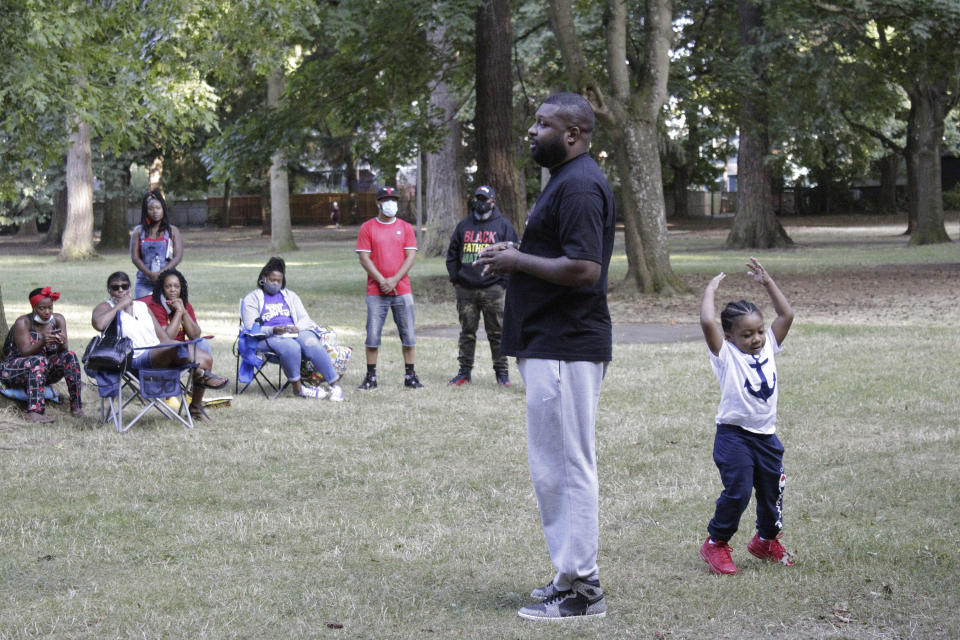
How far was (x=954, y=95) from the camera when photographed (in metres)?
33.3

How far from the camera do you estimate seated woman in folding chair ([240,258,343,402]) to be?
1056cm

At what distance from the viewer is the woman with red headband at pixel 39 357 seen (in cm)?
941

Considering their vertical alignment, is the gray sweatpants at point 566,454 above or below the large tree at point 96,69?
below

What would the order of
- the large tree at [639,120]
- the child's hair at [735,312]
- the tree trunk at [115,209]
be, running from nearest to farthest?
1. the child's hair at [735,312]
2. the large tree at [639,120]
3. the tree trunk at [115,209]

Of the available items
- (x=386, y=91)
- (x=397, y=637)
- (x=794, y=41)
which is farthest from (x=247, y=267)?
(x=397, y=637)

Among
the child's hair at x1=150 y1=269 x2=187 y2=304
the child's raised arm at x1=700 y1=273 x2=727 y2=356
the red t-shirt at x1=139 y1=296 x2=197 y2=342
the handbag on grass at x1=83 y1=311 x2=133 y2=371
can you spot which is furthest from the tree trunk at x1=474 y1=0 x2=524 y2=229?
the child's raised arm at x1=700 y1=273 x2=727 y2=356

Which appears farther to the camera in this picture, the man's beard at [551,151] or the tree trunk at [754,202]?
the tree trunk at [754,202]

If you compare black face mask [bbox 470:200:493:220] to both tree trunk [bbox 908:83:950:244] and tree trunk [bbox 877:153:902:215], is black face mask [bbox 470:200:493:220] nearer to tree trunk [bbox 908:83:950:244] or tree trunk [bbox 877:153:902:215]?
tree trunk [bbox 908:83:950:244]

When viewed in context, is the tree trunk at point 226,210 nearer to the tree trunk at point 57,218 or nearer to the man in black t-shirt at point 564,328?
the tree trunk at point 57,218

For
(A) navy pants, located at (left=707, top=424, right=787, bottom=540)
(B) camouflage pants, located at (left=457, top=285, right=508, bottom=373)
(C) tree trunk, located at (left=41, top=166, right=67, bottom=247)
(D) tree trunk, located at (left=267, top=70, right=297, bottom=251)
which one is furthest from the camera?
(C) tree trunk, located at (left=41, top=166, right=67, bottom=247)

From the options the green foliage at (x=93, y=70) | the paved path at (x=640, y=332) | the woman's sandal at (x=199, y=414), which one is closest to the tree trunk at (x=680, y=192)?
the paved path at (x=640, y=332)

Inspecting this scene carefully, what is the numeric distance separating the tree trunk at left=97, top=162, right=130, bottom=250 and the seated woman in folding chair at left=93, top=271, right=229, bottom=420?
36.3m

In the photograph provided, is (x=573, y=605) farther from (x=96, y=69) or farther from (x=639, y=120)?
(x=639, y=120)

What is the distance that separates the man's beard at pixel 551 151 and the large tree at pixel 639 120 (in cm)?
1472
